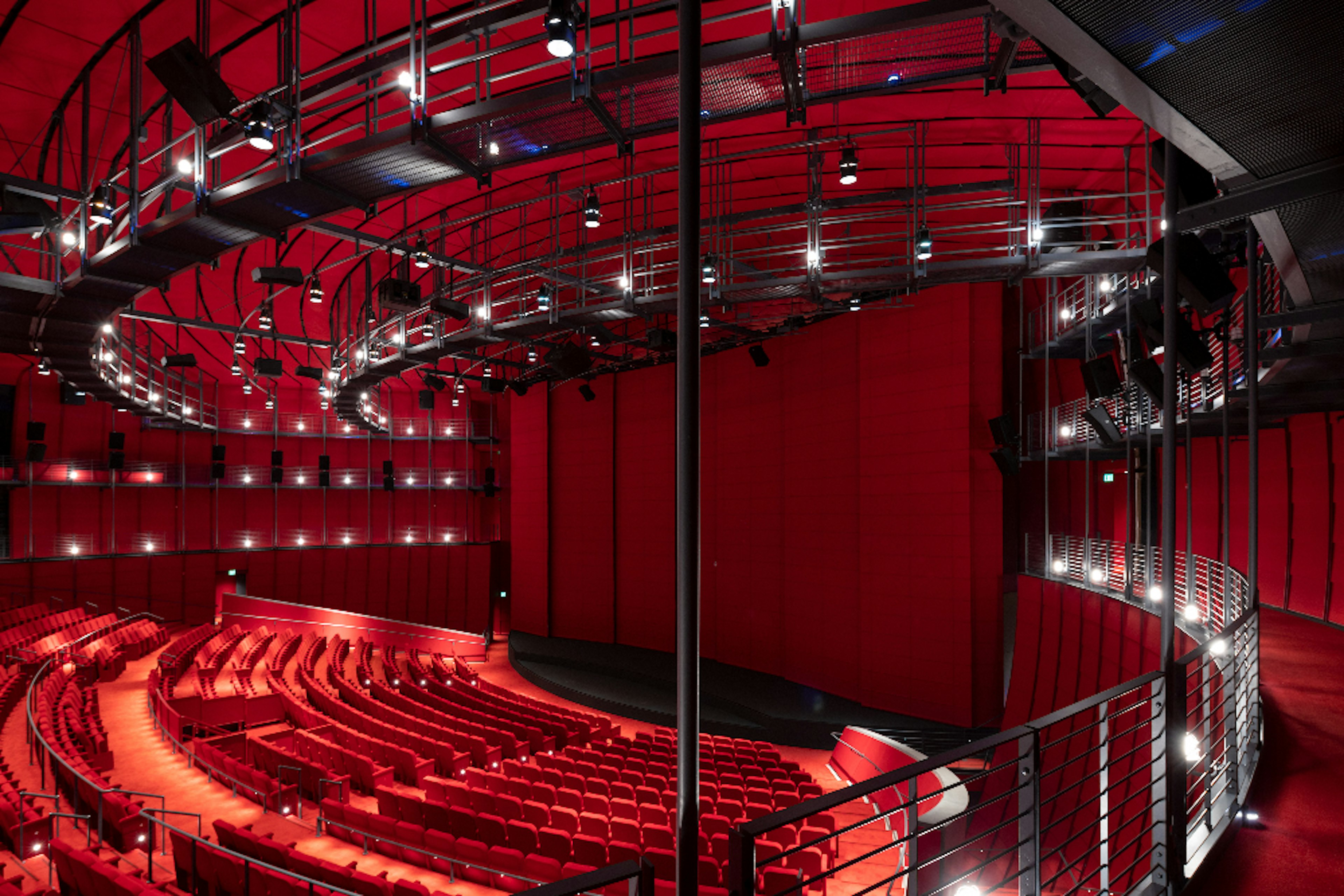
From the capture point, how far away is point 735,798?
27.2 ft

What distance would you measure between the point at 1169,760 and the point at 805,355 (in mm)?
14366

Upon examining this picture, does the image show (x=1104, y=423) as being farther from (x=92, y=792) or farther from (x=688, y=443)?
(x=92, y=792)

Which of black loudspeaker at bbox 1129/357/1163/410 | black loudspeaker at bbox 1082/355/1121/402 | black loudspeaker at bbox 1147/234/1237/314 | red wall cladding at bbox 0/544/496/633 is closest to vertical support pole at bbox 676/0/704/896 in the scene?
black loudspeaker at bbox 1147/234/1237/314

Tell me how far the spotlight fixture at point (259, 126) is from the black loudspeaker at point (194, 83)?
0.52ft

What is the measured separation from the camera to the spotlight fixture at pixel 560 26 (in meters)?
5.36

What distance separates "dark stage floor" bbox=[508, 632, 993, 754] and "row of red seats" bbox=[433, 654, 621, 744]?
1020mm

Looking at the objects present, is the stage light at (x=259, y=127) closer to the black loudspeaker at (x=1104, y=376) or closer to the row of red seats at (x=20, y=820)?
the row of red seats at (x=20, y=820)

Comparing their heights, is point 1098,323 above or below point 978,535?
above

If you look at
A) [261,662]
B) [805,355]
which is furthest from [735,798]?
[261,662]

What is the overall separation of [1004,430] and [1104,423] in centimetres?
298

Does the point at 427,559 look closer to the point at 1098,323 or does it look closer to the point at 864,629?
the point at 864,629

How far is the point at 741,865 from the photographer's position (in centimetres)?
178

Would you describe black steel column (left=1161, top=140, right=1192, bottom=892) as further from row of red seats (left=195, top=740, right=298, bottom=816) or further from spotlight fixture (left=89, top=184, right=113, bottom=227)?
spotlight fixture (left=89, top=184, right=113, bottom=227)

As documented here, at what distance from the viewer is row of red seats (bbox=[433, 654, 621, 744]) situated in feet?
44.3
